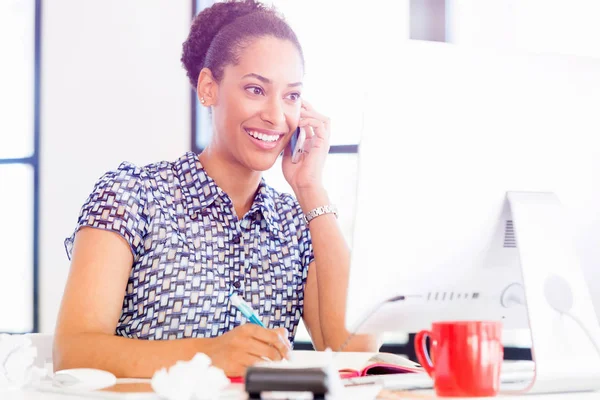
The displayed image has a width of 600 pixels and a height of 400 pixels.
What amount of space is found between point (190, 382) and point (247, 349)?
1.05 feet

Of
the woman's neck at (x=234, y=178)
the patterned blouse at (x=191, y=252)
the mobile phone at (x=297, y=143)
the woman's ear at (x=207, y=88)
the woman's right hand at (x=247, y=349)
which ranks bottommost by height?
the woman's right hand at (x=247, y=349)

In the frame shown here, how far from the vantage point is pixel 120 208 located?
1508mm

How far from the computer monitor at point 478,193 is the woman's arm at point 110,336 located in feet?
0.98

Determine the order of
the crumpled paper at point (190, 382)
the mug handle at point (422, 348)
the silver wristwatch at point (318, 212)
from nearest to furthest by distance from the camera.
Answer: the crumpled paper at point (190, 382) < the mug handle at point (422, 348) < the silver wristwatch at point (318, 212)

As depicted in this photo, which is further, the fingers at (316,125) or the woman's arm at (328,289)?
the fingers at (316,125)

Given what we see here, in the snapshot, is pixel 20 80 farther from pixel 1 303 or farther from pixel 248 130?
pixel 248 130

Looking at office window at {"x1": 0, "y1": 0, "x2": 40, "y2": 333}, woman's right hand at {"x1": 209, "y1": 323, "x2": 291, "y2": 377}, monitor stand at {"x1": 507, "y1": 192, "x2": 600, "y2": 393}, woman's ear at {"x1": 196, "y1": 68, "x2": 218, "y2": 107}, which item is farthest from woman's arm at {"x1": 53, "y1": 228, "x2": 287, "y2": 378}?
office window at {"x1": 0, "y1": 0, "x2": 40, "y2": 333}

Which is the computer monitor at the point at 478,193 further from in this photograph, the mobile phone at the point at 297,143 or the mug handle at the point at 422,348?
the mobile phone at the point at 297,143

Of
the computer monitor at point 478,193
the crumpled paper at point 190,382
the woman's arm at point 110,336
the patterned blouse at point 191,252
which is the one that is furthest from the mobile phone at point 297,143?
the crumpled paper at point 190,382

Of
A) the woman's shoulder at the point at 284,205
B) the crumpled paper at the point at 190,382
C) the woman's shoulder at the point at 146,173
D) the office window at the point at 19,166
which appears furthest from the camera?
the office window at the point at 19,166

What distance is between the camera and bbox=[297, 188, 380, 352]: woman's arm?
1642 mm

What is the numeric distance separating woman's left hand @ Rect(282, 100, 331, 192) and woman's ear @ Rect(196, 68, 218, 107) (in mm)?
226

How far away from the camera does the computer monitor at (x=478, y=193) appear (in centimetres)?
89

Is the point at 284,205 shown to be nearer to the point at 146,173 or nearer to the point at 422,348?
the point at 146,173
